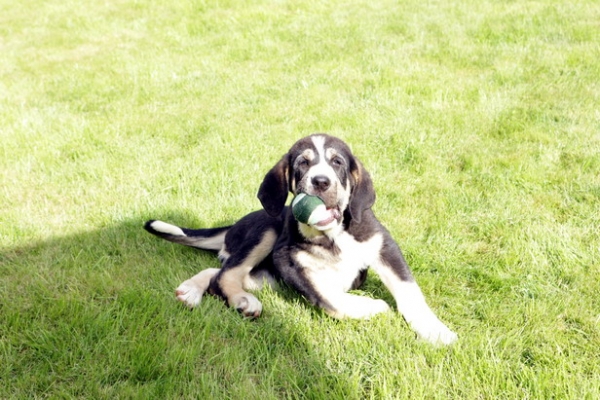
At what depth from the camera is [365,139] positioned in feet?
17.6

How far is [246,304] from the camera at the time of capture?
124 inches

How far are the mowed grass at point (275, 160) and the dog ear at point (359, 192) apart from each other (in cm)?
55

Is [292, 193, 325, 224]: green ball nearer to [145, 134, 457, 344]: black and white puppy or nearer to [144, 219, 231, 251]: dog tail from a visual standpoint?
[145, 134, 457, 344]: black and white puppy

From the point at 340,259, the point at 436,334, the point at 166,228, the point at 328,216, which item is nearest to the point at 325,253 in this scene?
the point at 340,259

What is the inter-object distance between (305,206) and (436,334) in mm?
941

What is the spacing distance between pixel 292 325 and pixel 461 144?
115 inches

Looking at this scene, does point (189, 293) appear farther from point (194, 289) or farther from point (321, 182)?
point (321, 182)

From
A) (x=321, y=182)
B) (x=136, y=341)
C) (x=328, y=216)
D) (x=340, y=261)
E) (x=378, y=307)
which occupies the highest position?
(x=321, y=182)

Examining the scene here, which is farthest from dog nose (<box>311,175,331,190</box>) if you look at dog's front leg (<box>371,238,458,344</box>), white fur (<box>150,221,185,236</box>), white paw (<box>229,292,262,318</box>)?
white fur (<box>150,221,185,236</box>)

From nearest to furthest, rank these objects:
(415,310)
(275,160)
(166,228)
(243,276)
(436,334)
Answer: (436,334) < (415,310) < (243,276) < (166,228) < (275,160)

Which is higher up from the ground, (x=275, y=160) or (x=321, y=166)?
(x=321, y=166)

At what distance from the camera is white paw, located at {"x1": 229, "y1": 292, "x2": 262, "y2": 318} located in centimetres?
312

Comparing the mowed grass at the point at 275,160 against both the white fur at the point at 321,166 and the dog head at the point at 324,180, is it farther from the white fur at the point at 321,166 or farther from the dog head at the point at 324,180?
the white fur at the point at 321,166

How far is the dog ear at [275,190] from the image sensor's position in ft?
10.7
